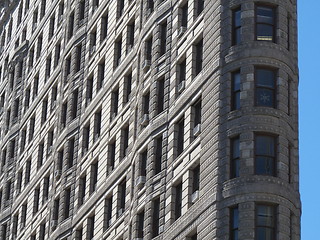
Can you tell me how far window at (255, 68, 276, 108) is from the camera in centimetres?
7375

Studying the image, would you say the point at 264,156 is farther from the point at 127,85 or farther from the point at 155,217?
the point at 127,85

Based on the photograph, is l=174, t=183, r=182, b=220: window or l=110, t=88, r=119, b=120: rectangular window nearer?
l=174, t=183, r=182, b=220: window

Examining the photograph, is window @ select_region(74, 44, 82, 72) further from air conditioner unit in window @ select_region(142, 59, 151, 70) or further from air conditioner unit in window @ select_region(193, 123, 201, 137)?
air conditioner unit in window @ select_region(193, 123, 201, 137)

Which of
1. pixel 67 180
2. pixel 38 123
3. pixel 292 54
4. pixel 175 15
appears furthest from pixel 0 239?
pixel 292 54

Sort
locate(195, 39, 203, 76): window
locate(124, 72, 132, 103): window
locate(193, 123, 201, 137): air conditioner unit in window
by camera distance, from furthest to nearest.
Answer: locate(124, 72, 132, 103): window < locate(195, 39, 203, 76): window < locate(193, 123, 201, 137): air conditioner unit in window

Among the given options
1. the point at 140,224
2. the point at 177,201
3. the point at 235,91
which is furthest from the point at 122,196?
the point at 235,91

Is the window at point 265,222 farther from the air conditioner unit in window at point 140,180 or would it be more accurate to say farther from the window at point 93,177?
the window at point 93,177

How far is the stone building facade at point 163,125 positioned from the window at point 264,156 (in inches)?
2.8

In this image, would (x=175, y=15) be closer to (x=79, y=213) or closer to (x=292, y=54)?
(x=292, y=54)

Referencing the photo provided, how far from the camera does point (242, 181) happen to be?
71.1m

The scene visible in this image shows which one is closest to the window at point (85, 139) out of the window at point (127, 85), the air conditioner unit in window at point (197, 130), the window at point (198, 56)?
the window at point (127, 85)

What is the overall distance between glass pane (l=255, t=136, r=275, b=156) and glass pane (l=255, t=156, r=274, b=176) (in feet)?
0.99

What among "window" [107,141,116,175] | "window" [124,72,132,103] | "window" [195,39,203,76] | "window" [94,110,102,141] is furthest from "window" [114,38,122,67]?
"window" [195,39,203,76]

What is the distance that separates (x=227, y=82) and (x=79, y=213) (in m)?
24.0
